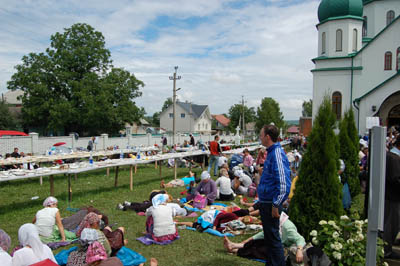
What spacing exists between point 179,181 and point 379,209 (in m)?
9.90

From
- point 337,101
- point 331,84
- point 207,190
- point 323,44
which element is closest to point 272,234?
point 207,190

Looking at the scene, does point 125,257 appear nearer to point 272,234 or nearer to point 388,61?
point 272,234

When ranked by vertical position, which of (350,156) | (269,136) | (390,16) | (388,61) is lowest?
(350,156)

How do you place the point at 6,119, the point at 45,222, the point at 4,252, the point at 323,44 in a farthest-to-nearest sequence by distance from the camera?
the point at 6,119 < the point at 323,44 < the point at 45,222 < the point at 4,252

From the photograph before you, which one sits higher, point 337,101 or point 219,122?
point 337,101

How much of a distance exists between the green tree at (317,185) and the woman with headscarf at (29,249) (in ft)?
12.0

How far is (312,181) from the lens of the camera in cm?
508

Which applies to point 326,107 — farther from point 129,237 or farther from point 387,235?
point 129,237

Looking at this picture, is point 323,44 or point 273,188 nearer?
point 273,188

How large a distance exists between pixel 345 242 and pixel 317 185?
4.13ft

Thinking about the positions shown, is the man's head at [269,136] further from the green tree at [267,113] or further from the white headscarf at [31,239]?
the green tree at [267,113]

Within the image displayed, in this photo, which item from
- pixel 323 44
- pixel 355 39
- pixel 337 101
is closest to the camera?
pixel 337 101

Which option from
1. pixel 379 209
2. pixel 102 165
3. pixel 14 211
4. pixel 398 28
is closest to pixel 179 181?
pixel 102 165

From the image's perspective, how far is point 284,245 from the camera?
16.3ft
